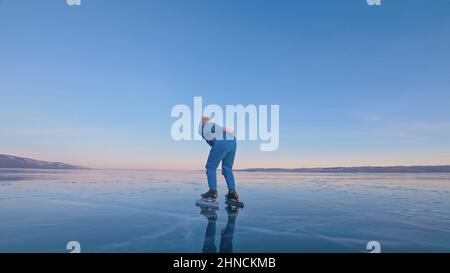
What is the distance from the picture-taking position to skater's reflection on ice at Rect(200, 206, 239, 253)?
125 inches

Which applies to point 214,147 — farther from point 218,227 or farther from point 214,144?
point 218,227

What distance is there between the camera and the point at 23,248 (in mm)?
3150

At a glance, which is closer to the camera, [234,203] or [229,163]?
[234,203]

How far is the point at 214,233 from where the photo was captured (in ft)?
12.5

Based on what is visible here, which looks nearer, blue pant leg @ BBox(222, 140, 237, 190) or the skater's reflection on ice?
the skater's reflection on ice

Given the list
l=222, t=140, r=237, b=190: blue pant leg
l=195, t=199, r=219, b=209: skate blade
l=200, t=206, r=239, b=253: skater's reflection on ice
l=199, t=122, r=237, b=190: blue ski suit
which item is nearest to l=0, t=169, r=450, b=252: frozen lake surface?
l=200, t=206, r=239, b=253: skater's reflection on ice

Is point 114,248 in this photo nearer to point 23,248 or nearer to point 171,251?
point 171,251

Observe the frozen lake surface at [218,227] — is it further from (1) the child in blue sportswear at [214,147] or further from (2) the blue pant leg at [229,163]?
(2) the blue pant leg at [229,163]

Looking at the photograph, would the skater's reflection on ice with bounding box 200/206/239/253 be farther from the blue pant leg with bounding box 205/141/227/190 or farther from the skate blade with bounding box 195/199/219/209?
the blue pant leg with bounding box 205/141/227/190

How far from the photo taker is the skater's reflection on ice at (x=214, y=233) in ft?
10.4

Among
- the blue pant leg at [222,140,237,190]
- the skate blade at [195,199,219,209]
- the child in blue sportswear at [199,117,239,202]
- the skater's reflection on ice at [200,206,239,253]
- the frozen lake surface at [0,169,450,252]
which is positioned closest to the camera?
the skater's reflection on ice at [200,206,239,253]

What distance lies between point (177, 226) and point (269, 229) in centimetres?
132

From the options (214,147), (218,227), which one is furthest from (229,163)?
(218,227)
